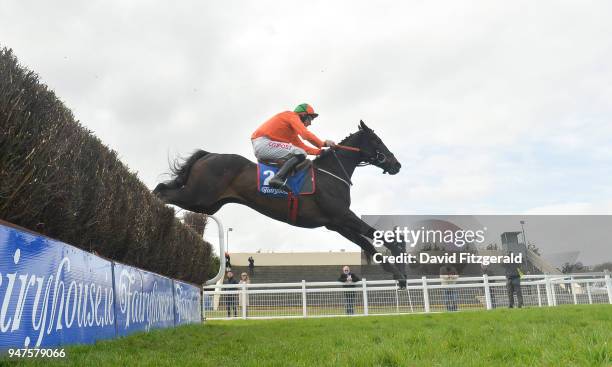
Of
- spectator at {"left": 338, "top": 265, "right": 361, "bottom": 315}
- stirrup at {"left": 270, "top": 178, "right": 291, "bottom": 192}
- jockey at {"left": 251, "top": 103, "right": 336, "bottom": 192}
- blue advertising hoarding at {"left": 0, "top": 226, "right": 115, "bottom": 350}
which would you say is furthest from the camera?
spectator at {"left": 338, "top": 265, "right": 361, "bottom": 315}

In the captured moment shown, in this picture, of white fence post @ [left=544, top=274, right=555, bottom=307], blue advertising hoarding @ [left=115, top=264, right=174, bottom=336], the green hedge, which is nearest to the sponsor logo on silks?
the green hedge

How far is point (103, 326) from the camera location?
5.12 m

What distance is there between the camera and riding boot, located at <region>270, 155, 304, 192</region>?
22.4 ft

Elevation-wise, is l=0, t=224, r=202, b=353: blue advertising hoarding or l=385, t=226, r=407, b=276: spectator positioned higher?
l=385, t=226, r=407, b=276: spectator

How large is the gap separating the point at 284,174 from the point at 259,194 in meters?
0.46

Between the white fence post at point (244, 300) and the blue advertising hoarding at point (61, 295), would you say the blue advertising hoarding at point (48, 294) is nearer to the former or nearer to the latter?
the blue advertising hoarding at point (61, 295)

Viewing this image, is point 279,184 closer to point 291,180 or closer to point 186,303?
point 291,180

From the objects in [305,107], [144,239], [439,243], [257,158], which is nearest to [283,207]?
[257,158]

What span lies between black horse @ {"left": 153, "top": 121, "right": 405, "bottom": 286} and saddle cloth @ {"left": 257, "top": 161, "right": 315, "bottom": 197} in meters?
0.08

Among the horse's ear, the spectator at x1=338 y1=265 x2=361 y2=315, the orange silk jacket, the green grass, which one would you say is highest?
the horse's ear

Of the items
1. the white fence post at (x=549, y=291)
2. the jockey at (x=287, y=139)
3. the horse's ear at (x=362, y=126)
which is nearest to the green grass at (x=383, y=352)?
the jockey at (x=287, y=139)

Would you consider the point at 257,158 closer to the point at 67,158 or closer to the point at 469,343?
the point at 67,158

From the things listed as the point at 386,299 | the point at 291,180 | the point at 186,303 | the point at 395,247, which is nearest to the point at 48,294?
the point at 291,180

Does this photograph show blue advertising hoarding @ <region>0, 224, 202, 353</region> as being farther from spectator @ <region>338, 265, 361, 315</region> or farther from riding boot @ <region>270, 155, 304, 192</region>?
spectator @ <region>338, 265, 361, 315</region>
